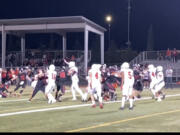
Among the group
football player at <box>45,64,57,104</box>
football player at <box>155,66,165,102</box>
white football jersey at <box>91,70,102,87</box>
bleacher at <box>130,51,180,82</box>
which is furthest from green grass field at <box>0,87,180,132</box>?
bleacher at <box>130,51,180,82</box>

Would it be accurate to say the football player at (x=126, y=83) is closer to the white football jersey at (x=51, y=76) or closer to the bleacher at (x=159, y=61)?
the white football jersey at (x=51, y=76)

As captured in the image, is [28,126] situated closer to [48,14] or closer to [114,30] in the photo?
[48,14]

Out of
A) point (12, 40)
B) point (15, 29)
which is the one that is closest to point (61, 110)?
point (15, 29)

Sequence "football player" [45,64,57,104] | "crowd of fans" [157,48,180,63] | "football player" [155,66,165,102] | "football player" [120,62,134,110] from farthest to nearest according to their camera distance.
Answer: "crowd of fans" [157,48,180,63] < "football player" [155,66,165,102] < "football player" [45,64,57,104] < "football player" [120,62,134,110]

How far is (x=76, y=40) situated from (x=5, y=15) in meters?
13.5

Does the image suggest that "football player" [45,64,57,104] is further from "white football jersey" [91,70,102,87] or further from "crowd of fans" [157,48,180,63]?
"crowd of fans" [157,48,180,63]

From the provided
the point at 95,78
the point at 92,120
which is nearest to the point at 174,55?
the point at 95,78

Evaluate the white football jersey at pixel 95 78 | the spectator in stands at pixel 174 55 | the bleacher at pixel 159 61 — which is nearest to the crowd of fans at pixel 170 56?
the spectator in stands at pixel 174 55

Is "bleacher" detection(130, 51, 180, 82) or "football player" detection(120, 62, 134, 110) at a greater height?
"bleacher" detection(130, 51, 180, 82)

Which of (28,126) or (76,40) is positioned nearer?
(28,126)

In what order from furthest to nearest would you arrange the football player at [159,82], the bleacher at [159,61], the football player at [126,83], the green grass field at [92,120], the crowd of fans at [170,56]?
1. the crowd of fans at [170,56]
2. the bleacher at [159,61]
3. the football player at [159,82]
4. the football player at [126,83]
5. the green grass field at [92,120]

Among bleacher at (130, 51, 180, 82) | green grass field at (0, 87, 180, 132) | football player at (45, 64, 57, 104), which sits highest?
bleacher at (130, 51, 180, 82)

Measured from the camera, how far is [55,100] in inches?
774

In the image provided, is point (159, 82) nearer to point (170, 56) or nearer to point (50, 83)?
point (50, 83)
